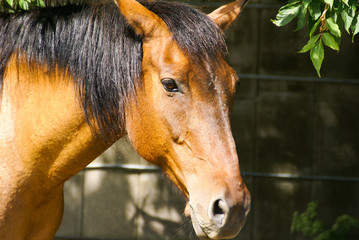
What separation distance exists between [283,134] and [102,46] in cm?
351

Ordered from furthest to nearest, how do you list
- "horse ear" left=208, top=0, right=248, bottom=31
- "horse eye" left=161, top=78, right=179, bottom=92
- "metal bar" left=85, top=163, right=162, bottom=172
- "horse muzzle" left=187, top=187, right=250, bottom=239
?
"metal bar" left=85, top=163, right=162, bottom=172 → "horse ear" left=208, top=0, right=248, bottom=31 → "horse eye" left=161, top=78, right=179, bottom=92 → "horse muzzle" left=187, top=187, right=250, bottom=239

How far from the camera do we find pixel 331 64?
210 inches

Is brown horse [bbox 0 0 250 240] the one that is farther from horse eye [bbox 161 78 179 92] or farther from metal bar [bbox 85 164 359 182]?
metal bar [bbox 85 164 359 182]

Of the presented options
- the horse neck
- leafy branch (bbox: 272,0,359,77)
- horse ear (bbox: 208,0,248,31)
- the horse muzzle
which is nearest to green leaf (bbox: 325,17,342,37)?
leafy branch (bbox: 272,0,359,77)

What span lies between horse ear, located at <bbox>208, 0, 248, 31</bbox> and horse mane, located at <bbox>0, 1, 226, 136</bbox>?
0.51 feet

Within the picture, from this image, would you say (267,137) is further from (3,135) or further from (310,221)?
(3,135)

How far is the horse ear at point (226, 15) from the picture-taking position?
247 cm

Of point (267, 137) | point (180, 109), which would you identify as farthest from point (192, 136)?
point (267, 137)

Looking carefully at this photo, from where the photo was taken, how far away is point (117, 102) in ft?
7.60

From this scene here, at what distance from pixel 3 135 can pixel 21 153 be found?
0.12 meters

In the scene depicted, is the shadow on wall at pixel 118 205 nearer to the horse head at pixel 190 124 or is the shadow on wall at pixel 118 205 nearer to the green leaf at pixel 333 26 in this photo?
the horse head at pixel 190 124

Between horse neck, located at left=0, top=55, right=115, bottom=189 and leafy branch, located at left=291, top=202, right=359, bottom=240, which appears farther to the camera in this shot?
leafy branch, located at left=291, top=202, right=359, bottom=240

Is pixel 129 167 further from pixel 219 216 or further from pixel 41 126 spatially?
pixel 219 216

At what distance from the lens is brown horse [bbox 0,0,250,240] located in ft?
6.86
